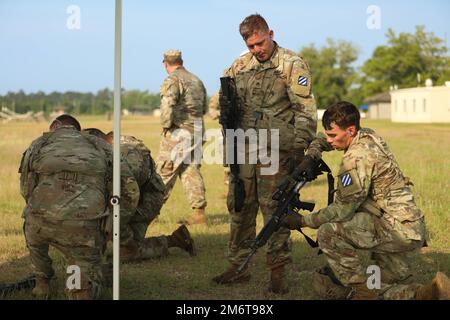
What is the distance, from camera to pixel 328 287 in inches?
Result: 235

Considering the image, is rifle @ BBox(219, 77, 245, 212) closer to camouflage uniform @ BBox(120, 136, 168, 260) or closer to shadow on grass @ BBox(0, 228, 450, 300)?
shadow on grass @ BBox(0, 228, 450, 300)

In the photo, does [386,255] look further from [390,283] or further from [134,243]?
[134,243]

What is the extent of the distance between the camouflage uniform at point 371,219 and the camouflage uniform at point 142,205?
2259 millimetres

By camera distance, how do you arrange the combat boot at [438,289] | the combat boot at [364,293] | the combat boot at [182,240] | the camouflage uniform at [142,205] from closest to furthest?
the combat boot at [438,289] < the combat boot at [364,293] < the camouflage uniform at [142,205] < the combat boot at [182,240]

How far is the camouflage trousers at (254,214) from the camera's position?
6199mm

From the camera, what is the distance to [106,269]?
6082 mm

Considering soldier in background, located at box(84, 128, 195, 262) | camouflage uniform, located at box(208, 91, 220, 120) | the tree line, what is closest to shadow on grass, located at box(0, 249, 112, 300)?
soldier in background, located at box(84, 128, 195, 262)

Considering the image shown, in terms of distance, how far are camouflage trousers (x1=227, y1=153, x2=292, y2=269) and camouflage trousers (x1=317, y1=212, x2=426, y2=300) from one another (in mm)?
586

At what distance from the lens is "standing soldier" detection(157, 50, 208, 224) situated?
397 inches

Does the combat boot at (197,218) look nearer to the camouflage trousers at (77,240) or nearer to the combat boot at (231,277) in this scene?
the combat boot at (231,277)

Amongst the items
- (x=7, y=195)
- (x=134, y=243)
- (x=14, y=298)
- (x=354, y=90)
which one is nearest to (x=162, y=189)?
(x=134, y=243)

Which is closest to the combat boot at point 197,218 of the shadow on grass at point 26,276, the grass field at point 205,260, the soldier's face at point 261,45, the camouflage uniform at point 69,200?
the grass field at point 205,260

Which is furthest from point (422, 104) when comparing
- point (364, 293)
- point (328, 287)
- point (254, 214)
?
point (364, 293)
